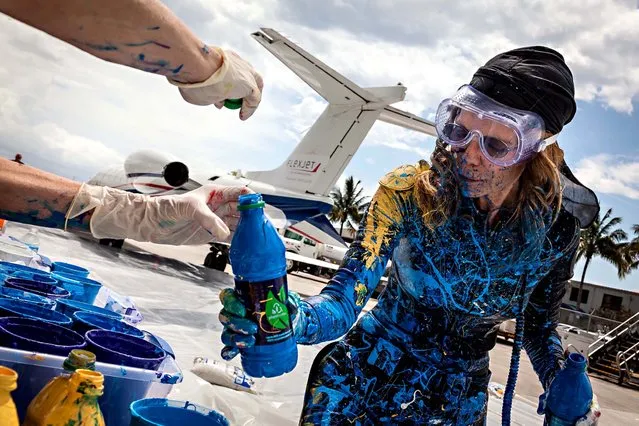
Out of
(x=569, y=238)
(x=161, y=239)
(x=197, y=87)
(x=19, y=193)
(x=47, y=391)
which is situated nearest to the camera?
(x=47, y=391)

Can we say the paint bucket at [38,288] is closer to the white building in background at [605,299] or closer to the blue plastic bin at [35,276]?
the blue plastic bin at [35,276]

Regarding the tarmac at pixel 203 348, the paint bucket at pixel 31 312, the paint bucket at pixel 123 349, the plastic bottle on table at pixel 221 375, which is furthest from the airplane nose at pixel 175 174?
the paint bucket at pixel 123 349

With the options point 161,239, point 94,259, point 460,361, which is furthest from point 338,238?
point 460,361

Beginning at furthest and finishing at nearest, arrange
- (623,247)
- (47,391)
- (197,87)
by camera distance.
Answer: (623,247), (197,87), (47,391)

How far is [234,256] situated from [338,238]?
1726 centimetres

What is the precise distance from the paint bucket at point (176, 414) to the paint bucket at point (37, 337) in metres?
0.38

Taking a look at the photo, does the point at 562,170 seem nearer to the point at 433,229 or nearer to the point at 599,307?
the point at 433,229

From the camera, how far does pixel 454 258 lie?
1980 millimetres

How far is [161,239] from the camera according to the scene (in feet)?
10.4

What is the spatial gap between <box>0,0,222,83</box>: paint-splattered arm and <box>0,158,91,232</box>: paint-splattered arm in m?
1.42

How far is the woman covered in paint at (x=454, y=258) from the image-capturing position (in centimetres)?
192

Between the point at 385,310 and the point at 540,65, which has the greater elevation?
the point at 540,65

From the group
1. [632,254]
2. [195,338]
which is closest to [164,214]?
[195,338]

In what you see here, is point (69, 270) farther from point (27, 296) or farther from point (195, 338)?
point (195, 338)
